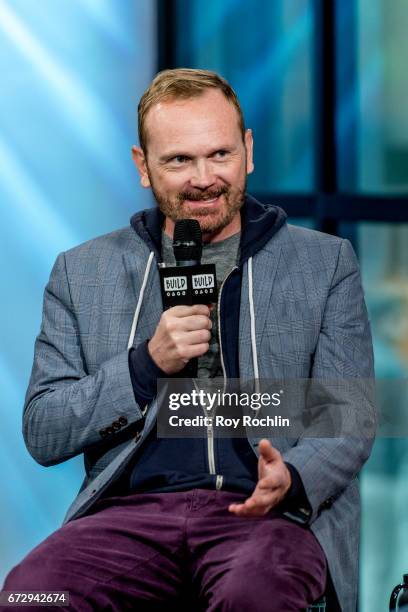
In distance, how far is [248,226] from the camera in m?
2.32

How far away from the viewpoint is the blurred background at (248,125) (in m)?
3.18

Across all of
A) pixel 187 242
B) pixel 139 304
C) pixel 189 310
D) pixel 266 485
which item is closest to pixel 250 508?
pixel 266 485

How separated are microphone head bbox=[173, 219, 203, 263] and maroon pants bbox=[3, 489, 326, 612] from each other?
48 centimetres

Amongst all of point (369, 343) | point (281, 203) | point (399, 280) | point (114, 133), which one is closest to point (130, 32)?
point (114, 133)

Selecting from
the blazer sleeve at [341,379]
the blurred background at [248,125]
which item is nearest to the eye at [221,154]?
the blazer sleeve at [341,379]

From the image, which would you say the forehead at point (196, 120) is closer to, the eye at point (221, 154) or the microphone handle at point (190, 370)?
the eye at point (221, 154)

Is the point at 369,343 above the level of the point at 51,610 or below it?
above

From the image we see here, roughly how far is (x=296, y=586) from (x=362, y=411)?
41 cm

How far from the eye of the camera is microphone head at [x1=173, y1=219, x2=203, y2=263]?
1874 millimetres

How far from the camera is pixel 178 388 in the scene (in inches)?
82.9

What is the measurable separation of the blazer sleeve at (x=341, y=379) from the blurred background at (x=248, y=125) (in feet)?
3.06

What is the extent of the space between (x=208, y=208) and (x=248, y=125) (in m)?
1.39

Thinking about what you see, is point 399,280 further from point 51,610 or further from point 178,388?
point 51,610

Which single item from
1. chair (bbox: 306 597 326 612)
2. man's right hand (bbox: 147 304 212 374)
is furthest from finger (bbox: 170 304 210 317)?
chair (bbox: 306 597 326 612)
